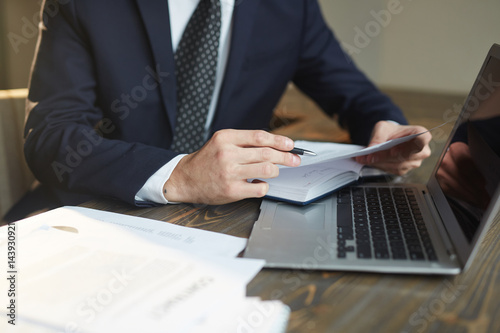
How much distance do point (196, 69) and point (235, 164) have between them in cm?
52

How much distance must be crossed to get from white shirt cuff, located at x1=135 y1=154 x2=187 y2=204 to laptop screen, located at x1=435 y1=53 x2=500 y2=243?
49cm

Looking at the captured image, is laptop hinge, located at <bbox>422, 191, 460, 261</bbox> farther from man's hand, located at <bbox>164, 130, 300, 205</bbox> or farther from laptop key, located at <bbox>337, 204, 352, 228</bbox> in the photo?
man's hand, located at <bbox>164, 130, 300, 205</bbox>

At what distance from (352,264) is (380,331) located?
0.13 metres

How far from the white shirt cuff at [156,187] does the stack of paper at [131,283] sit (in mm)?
142

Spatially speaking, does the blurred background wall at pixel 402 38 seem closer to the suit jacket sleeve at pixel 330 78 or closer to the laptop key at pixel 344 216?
the suit jacket sleeve at pixel 330 78

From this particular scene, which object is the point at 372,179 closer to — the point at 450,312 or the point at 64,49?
the point at 450,312

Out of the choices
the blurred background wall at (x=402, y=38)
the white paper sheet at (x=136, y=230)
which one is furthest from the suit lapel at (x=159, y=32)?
the blurred background wall at (x=402, y=38)

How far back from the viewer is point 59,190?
1091 mm

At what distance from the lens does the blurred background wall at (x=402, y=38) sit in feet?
6.87

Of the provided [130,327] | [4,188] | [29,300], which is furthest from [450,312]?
[4,188]

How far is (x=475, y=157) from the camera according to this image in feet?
2.54

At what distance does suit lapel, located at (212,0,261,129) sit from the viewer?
4.27 feet

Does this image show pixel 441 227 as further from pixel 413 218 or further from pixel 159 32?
pixel 159 32

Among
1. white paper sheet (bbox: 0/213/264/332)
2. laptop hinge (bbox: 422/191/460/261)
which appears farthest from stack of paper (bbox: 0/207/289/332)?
laptop hinge (bbox: 422/191/460/261)
